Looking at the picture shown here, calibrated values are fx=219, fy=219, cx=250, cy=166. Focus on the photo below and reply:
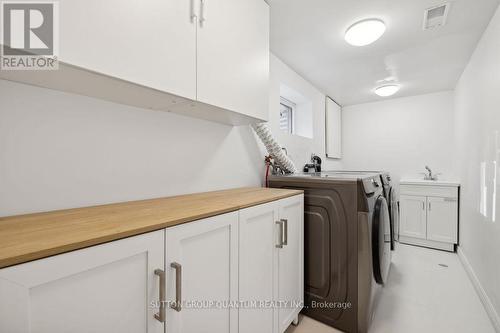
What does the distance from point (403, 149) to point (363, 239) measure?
125 inches

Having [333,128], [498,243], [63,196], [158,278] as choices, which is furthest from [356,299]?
[333,128]

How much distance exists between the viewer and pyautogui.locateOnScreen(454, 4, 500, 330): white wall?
1.68 metres

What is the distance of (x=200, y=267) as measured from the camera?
870 millimetres

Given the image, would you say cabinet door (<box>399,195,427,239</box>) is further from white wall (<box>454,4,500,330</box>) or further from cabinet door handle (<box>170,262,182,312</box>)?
cabinet door handle (<box>170,262,182,312</box>)

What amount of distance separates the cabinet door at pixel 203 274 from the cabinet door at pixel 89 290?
6cm

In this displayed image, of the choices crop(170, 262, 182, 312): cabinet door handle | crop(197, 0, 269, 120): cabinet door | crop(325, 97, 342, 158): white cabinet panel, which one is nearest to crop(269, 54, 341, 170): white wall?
crop(325, 97, 342, 158): white cabinet panel

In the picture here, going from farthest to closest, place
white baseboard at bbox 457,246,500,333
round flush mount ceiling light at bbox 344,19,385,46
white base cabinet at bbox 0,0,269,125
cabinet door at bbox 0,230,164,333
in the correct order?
round flush mount ceiling light at bbox 344,19,385,46
white baseboard at bbox 457,246,500,333
white base cabinet at bbox 0,0,269,125
cabinet door at bbox 0,230,164,333

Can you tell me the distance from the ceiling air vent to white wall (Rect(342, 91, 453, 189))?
233cm

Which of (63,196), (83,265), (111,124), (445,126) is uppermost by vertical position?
(445,126)

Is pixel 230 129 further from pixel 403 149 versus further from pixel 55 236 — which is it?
pixel 403 149

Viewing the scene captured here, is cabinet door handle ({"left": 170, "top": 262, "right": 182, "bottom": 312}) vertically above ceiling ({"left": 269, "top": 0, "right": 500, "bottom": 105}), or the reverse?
ceiling ({"left": 269, "top": 0, "right": 500, "bottom": 105})

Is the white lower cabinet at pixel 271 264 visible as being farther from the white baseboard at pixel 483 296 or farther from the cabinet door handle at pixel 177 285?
the white baseboard at pixel 483 296
